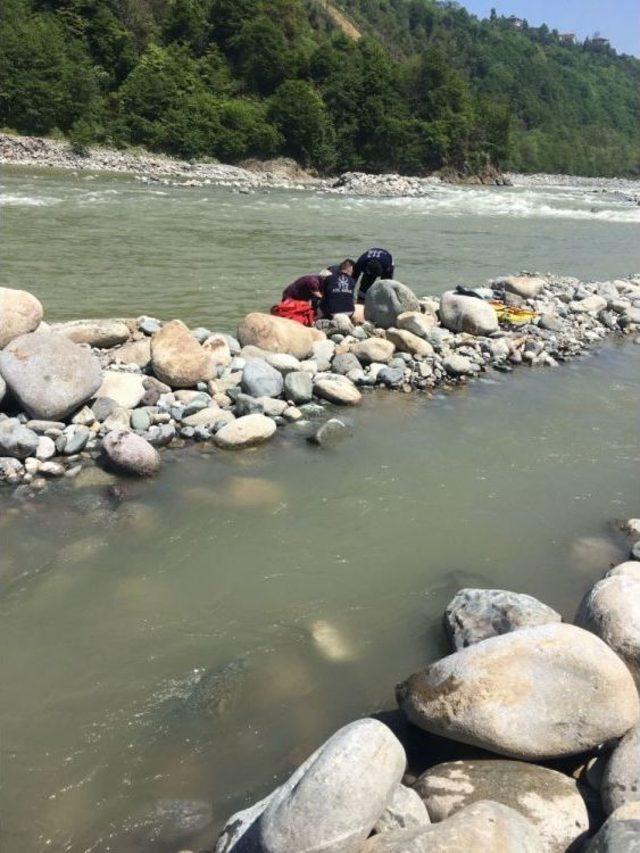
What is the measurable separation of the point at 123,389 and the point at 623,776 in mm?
5219

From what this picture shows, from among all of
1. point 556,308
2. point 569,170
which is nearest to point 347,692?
point 556,308

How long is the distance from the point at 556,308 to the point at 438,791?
10144 mm

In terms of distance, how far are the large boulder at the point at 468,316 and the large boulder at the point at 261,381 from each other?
3.68 m

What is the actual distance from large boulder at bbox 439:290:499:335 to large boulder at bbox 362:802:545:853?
804 centimetres

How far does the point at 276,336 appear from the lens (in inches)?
315

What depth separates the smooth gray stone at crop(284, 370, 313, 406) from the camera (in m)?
7.10

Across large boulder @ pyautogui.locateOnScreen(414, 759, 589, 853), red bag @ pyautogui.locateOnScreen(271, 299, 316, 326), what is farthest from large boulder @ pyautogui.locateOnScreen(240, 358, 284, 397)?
large boulder @ pyautogui.locateOnScreen(414, 759, 589, 853)

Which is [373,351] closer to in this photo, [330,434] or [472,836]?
[330,434]

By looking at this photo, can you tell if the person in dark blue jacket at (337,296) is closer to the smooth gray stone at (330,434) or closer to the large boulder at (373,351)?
the large boulder at (373,351)

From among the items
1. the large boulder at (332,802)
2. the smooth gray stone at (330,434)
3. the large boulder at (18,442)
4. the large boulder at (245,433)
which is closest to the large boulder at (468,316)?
the smooth gray stone at (330,434)

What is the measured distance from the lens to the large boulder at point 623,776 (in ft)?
8.55

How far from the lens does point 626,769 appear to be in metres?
2.69

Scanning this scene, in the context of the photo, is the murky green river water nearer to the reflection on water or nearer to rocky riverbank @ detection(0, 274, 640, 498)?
the reflection on water

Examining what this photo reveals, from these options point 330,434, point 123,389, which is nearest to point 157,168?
point 123,389
